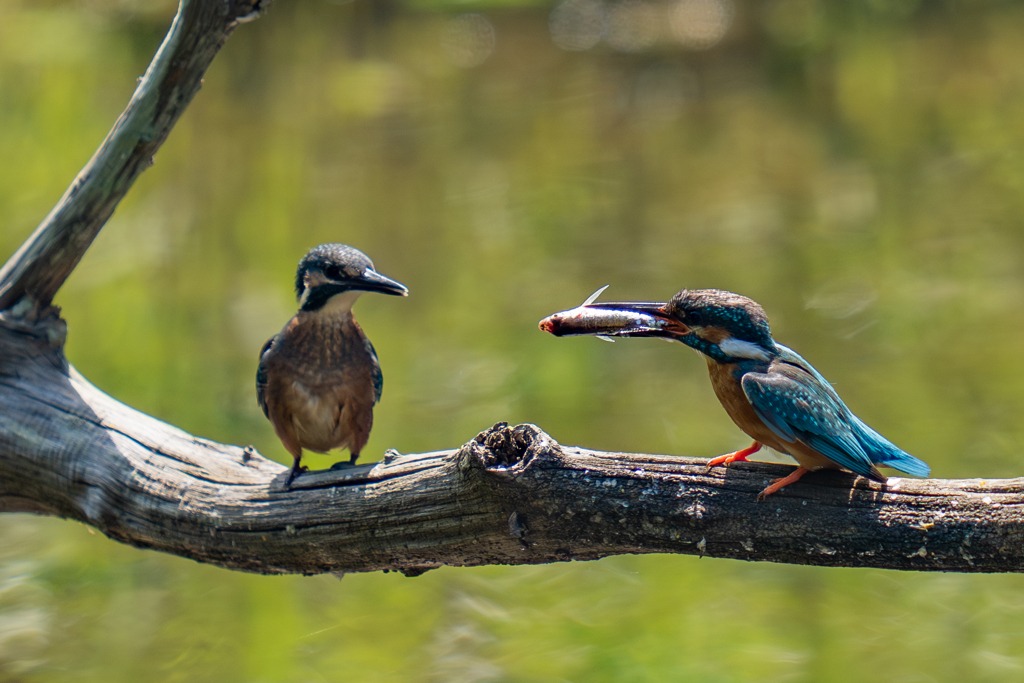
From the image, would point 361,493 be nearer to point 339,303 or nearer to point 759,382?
point 339,303

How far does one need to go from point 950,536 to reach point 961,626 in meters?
3.03

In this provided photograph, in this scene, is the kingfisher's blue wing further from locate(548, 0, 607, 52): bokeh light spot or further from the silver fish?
locate(548, 0, 607, 52): bokeh light spot

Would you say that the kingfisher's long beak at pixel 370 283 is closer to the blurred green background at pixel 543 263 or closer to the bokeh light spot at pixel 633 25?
the blurred green background at pixel 543 263

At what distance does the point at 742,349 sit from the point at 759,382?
13 centimetres

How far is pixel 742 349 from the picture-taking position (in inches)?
97.7

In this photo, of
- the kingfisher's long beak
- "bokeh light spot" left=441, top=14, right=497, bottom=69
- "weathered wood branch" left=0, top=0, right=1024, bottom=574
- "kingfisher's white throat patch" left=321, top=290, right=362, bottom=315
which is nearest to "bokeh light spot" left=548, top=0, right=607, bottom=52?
"bokeh light spot" left=441, top=14, right=497, bottom=69

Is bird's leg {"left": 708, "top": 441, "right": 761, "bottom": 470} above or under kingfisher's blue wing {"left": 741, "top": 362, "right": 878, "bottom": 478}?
under

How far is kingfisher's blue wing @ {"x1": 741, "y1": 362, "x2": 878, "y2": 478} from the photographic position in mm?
2289

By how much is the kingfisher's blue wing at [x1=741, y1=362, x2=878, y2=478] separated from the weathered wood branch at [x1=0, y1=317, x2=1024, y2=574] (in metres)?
0.07

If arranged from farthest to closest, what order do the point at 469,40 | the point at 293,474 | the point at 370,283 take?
1. the point at 469,40
2. the point at 370,283
3. the point at 293,474

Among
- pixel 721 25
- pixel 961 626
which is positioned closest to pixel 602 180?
pixel 721 25

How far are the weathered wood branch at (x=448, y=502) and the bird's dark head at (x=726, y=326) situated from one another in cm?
32

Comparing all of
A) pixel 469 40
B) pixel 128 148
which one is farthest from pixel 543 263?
pixel 469 40

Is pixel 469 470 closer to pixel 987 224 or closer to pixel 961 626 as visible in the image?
pixel 961 626
